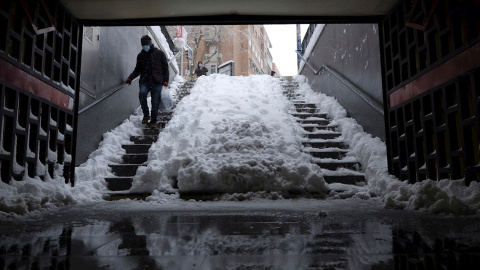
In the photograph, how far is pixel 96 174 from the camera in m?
5.66

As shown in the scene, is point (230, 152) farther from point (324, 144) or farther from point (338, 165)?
point (324, 144)

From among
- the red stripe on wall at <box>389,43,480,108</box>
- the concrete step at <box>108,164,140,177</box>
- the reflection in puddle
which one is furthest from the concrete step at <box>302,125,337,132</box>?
the reflection in puddle

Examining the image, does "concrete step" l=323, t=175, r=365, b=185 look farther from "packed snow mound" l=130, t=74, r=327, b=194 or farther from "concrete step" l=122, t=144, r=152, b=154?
"concrete step" l=122, t=144, r=152, b=154

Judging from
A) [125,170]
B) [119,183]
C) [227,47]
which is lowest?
[119,183]

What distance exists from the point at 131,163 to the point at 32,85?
8.31ft

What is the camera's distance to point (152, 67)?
7738 millimetres

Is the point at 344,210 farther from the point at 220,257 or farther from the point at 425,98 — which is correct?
the point at 220,257

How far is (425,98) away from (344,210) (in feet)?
5.55

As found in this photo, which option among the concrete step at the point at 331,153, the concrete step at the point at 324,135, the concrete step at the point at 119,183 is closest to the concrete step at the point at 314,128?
the concrete step at the point at 324,135

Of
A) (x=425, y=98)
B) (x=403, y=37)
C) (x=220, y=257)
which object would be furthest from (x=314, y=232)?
(x=403, y=37)

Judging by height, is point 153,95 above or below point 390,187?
above

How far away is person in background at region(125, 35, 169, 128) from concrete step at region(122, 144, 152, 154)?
81 centimetres

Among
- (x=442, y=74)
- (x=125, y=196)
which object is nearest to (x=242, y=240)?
(x=442, y=74)

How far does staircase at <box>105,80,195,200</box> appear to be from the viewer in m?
5.11
